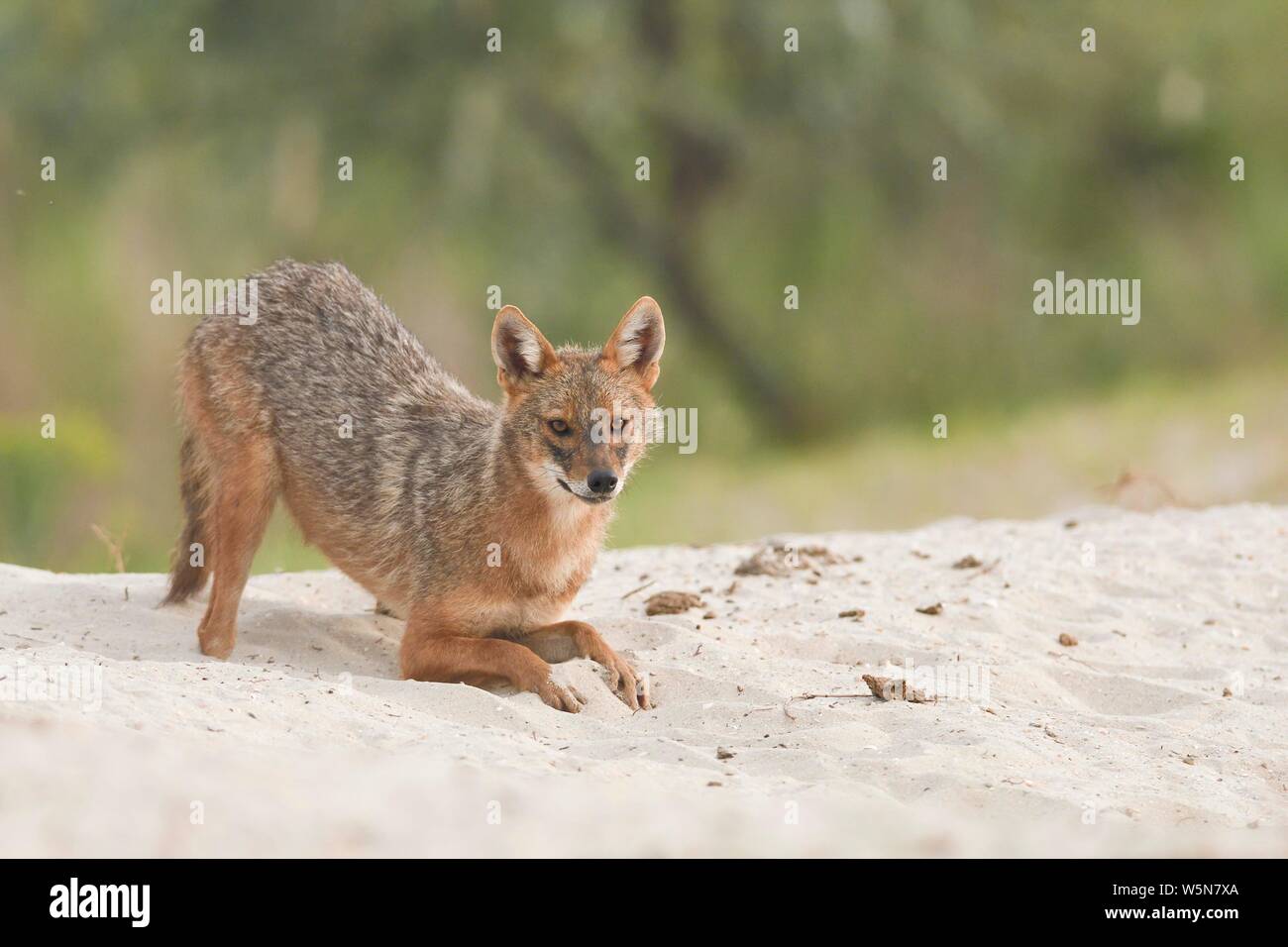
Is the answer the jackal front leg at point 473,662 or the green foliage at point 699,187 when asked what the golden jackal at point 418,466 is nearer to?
the jackal front leg at point 473,662

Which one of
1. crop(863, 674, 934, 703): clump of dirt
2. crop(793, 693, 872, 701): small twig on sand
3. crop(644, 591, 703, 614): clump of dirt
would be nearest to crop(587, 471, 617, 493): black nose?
crop(793, 693, 872, 701): small twig on sand

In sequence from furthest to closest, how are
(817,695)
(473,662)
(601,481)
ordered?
(473,662), (601,481), (817,695)

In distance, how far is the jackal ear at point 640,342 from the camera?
6539 millimetres

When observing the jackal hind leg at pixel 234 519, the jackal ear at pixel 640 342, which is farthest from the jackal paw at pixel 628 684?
the jackal hind leg at pixel 234 519

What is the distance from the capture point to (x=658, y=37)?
63.1 feet

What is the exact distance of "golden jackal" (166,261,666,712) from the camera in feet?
20.6

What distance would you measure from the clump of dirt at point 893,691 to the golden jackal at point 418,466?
3.11 feet

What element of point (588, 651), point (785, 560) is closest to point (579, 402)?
point (588, 651)

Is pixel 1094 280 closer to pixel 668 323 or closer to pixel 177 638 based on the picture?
pixel 668 323

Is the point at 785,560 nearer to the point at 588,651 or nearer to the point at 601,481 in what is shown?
the point at 588,651

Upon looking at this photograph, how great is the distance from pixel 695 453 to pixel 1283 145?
10066 mm

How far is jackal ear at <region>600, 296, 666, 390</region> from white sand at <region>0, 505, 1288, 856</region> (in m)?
1.28

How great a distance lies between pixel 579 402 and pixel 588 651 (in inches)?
43.2

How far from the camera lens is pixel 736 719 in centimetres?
562
